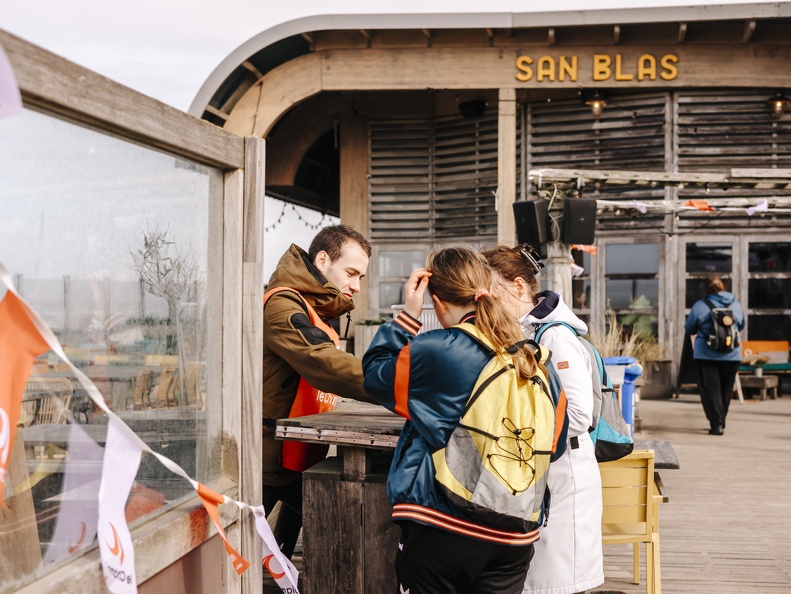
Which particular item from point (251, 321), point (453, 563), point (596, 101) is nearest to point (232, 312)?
point (251, 321)

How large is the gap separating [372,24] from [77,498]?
11.5 metres

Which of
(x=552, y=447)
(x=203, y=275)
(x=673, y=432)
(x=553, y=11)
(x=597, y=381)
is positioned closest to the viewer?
(x=203, y=275)

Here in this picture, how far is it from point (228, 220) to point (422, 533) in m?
0.97

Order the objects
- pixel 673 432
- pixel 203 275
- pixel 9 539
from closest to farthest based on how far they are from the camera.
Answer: pixel 9 539, pixel 203 275, pixel 673 432

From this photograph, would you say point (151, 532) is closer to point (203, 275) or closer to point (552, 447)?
point (203, 275)

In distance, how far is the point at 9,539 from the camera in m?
1.71

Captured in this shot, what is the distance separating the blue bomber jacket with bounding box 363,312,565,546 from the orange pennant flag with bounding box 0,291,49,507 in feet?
3.25

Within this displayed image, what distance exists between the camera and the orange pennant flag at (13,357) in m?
1.54

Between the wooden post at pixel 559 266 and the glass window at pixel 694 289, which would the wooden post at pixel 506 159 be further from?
the wooden post at pixel 559 266

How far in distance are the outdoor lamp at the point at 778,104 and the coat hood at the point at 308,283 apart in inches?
432

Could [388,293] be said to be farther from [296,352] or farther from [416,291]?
[416,291]

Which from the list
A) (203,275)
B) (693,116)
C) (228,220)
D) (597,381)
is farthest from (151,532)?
(693,116)

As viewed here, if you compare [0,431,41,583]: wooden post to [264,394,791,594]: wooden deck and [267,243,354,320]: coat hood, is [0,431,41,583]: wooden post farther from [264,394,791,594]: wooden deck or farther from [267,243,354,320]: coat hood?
[264,394,791,594]: wooden deck

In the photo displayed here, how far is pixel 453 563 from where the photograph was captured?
7.57ft
